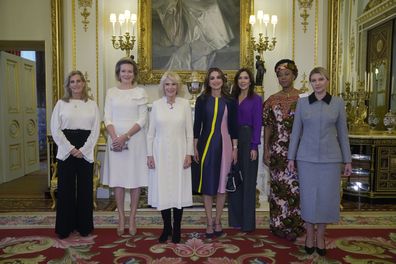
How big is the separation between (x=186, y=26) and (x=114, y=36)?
1036mm

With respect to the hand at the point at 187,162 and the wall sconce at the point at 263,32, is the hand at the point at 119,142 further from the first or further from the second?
the wall sconce at the point at 263,32

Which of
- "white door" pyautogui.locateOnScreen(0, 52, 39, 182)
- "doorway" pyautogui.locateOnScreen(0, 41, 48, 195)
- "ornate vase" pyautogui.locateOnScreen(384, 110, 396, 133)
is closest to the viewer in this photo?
"ornate vase" pyautogui.locateOnScreen(384, 110, 396, 133)

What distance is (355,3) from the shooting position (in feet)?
18.2

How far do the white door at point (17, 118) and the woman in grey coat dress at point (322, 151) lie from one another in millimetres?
5395

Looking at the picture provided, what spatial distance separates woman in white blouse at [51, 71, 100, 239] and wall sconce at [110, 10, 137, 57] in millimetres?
1720

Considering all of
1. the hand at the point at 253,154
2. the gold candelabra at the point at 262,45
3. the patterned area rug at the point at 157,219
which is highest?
the gold candelabra at the point at 262,45

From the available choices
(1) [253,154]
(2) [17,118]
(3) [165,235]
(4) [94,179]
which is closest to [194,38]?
(4) [94,179]

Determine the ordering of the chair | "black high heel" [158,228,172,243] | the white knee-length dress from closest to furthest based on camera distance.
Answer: "black high heel" [158,228,172,243] → the white knee-length dress → the chair

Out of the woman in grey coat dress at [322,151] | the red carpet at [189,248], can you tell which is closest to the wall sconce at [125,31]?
the red carpet at [189,248]

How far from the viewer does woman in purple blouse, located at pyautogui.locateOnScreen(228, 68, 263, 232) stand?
3.40 m

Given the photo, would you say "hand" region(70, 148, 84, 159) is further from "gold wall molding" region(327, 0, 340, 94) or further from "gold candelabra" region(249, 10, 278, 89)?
"gold wall molding" region(327, 0, 340, 94)

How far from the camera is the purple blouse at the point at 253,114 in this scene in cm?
340

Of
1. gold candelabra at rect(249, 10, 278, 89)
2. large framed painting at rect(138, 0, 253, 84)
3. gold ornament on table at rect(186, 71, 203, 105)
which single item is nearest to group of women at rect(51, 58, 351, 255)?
gold ornament on table at rect(186, 71, 203, 105)

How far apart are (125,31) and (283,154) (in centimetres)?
303
